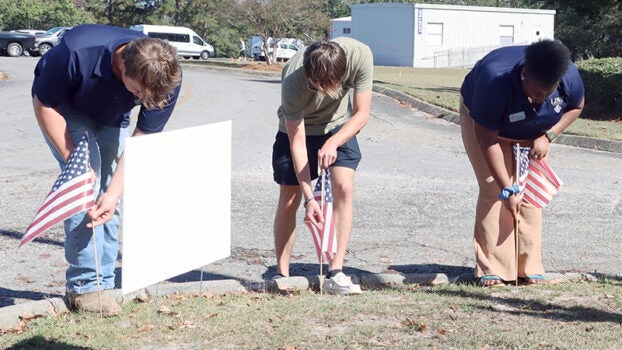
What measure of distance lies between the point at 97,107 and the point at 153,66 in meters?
0.92

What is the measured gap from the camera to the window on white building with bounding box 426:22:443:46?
5169 cm

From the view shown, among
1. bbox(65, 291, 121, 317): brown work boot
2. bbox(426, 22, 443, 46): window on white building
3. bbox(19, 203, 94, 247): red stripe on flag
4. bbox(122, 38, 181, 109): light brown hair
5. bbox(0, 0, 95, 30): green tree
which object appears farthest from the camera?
bbox(0, 0, 95, 30): green tree

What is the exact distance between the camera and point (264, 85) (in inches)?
1120

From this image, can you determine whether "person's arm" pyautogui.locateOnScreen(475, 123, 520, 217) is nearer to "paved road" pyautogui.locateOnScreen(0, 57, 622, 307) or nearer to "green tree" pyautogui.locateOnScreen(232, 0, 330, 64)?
"paved road" pyautogui.locateOnScreen(0, 57, 622, 307)

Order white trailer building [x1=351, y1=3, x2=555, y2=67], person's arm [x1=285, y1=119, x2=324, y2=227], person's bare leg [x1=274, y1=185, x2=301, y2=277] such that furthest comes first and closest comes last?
1. white trailer building [x1=351, y1=3, x2=555, y2=67]
2. person's bare leg [x1=274, y1=185, x2=301, y2=277]
3. person's arm [x1=285, y1=119, x2=324, y2=227]

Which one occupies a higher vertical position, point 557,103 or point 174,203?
point 557,103

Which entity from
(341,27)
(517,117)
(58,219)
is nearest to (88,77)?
(58,219)

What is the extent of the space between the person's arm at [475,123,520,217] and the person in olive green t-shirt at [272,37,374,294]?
2.49ft

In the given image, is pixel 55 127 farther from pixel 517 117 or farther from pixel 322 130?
pixel 517 117

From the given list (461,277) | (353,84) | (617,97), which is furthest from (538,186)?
(617,97)

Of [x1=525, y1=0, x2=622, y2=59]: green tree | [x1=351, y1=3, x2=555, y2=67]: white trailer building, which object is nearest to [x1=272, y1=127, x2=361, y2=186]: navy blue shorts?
[x1=525, y1=0, x2=622, y2=59]: green tree

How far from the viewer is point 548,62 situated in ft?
17.8

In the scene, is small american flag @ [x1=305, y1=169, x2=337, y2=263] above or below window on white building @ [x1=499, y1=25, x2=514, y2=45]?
above

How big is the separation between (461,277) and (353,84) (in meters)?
1.70
